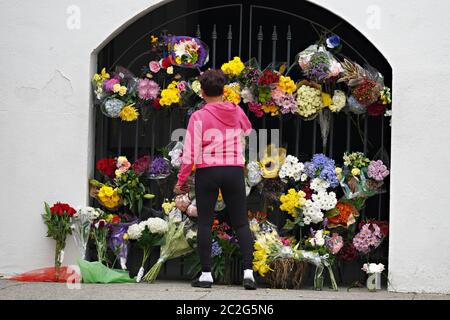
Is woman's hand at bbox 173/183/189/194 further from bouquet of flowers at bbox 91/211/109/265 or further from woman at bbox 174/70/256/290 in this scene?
bouquet of flowers at bbox 91/211/109/265

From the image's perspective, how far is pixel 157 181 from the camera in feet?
25.5

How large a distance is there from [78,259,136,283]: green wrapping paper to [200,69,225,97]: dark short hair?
69.2 inches

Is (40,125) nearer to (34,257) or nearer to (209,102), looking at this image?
(34,257)

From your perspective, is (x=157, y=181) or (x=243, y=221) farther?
(x=157, y=181)

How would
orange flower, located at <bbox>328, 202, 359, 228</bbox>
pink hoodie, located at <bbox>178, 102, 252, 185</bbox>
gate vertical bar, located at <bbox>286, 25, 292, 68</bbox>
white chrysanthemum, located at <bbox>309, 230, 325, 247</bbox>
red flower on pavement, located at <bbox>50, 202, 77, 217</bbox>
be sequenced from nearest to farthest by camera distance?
pink hoodie, located at <bbox>178, 102, 252, 185</bbox> → white chrysanthemum, located at <bbox>309, 230, 325, 247</bbox> → orange flower, located at <bbox>328, 202, 359, 228</bbox> → red flower on pavement, located at <bbox>50, 202, 77, 217</bbox> → gate vertical bar, located at <bbox>286, 25, 292, 68</bbox>

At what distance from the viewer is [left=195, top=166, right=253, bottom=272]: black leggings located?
6848mm

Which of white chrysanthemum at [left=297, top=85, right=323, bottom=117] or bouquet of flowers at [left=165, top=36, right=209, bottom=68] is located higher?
bouquet of flowers at [left=165, top=36, right=209, bottom=68]

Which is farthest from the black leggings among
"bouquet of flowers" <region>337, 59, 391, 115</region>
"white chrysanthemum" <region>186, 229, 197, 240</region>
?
"bouquet of flowers" <region>337, 59, 391, 115</region>

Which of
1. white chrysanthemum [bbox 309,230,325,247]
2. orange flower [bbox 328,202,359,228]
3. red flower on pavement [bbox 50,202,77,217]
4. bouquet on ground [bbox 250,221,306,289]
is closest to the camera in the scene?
bouquet on ground [bbox 250,221,306,289]

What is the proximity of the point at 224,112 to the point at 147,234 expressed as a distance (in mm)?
1379

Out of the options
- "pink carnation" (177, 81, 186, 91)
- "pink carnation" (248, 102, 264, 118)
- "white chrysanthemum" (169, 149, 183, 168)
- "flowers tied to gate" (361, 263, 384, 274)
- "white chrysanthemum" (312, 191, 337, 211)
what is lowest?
"flowers tied to gate" (361, 263, 384, 274)

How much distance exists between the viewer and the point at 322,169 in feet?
24.6

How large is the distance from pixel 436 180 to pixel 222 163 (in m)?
1.87

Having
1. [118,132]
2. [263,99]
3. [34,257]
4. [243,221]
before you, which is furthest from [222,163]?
[34,257]
